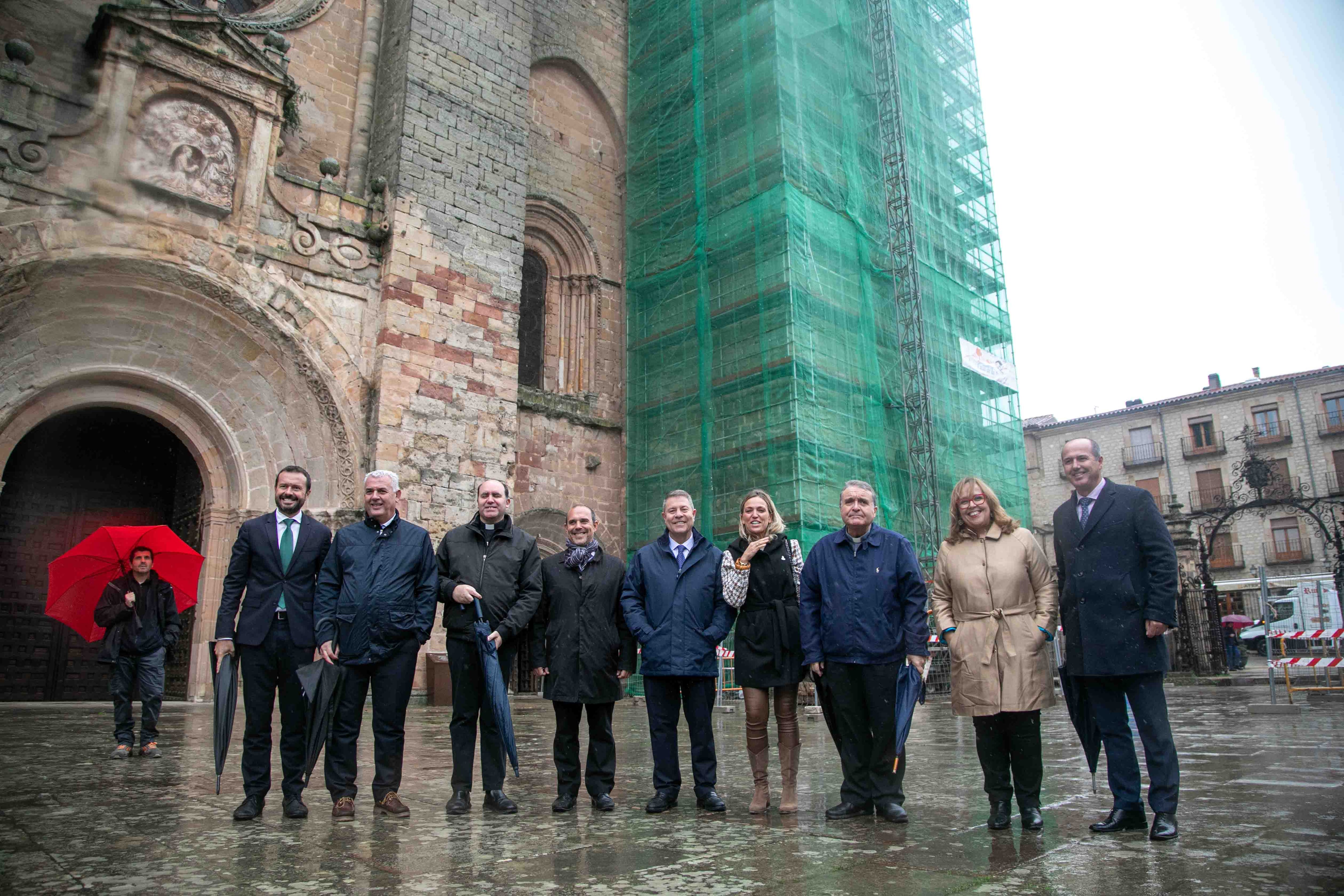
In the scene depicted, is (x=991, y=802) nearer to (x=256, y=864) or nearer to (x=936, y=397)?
(x=256, y=864)

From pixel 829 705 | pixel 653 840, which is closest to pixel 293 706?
pixel 653 840

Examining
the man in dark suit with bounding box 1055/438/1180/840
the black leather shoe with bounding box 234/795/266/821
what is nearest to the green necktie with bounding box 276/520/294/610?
the black leather shoe with bounding box 234/795/266/821

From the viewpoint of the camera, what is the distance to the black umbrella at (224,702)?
402 cm

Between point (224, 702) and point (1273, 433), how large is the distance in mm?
39122

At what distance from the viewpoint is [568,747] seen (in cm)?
414

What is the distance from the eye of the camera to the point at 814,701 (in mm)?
12234

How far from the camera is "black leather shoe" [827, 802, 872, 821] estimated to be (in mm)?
3744

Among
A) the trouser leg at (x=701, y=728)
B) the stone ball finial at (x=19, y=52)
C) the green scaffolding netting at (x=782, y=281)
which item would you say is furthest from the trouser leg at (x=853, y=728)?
the stone ball finial at (x=19, y=52)

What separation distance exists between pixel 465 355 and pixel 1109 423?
112 feet

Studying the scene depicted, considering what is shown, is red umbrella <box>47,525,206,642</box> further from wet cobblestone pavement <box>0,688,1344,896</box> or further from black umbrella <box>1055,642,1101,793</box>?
black umbrella <box>1055,642,1101,793</box>

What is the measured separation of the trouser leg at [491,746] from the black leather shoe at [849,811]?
1.43m

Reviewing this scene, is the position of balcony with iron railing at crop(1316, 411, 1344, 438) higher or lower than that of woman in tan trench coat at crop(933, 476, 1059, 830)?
higher

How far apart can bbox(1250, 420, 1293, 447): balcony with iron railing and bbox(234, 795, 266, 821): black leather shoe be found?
37.4 metres


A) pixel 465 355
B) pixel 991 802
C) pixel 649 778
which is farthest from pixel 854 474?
pixel 991 802
